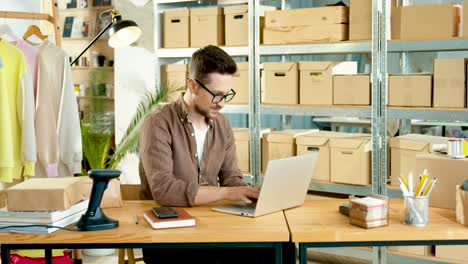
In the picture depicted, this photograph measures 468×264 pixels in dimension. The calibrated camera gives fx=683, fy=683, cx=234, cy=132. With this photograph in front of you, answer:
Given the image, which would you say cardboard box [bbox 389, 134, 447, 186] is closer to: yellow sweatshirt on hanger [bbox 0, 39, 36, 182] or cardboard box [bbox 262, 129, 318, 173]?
cardboard box [bbox 262, 129, 318, 173]

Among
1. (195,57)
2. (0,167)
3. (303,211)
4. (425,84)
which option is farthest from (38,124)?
(425,84)

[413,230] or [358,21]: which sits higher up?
[358,21]

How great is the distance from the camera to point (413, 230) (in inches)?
97.1

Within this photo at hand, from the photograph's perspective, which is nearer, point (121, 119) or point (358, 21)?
point (358, 21)

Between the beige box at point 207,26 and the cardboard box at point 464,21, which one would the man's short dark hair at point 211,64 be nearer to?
the cardboard box at point 464,21

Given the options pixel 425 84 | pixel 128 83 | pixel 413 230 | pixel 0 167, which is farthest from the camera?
pixel 128 83

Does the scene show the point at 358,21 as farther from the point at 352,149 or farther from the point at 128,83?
the point at 128,83

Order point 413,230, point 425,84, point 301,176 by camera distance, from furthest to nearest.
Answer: point 425,84 < point 301,176 < point 413,230

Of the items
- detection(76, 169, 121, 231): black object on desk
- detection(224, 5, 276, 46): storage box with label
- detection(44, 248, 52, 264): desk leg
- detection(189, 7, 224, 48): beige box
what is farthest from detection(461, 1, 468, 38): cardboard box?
detection(44, 248, 52, 264): desk leg

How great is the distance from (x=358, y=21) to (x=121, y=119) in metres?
2.22

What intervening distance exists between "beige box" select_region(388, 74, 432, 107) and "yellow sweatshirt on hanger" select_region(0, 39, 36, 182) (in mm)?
2189

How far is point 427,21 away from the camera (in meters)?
4.14

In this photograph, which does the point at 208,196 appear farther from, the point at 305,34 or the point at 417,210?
the point at 305,34

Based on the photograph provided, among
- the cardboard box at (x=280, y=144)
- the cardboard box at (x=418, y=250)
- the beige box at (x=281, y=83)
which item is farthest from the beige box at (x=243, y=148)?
the cardboard box at (x=418, y=250)
